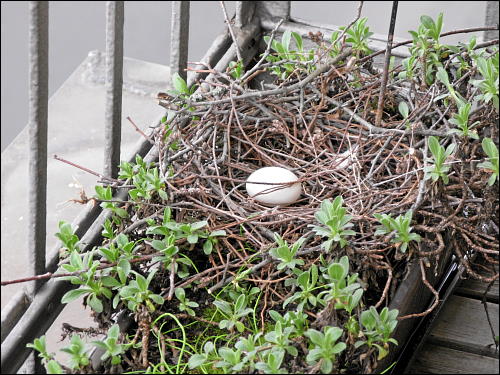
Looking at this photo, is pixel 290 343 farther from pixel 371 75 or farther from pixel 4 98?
pixel 4 98

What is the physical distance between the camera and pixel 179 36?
165 cm

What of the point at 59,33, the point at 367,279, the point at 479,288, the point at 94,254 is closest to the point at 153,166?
the point at 94,254

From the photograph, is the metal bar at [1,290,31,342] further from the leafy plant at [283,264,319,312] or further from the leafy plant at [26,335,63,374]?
the leafy plant at [283,264,319,312]

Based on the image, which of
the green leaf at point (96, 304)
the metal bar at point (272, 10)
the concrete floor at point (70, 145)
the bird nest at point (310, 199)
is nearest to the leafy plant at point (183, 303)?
the bird nest at point (310, 199)

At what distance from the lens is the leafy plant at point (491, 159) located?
50.8 inches

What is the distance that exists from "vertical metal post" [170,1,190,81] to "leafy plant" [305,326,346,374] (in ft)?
2.22

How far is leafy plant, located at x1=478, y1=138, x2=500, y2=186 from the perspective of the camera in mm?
1290

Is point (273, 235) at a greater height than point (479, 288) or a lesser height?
greater

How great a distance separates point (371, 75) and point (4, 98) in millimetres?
4184

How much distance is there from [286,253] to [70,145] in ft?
8.84

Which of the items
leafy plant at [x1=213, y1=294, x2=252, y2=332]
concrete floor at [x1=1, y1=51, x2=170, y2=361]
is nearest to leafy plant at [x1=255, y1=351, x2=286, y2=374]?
leafy plant at [x1=213, y1=294, x2=252, y2=332]

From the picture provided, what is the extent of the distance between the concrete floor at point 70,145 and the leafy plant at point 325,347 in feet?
7.66

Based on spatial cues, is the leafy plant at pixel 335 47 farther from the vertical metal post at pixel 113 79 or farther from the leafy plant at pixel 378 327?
the leafy plant at pixel 378 327

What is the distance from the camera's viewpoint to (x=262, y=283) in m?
1.36
